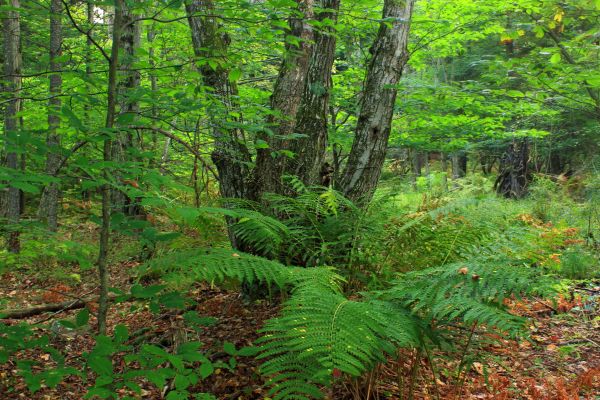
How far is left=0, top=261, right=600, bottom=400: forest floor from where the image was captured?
2648 millimetres

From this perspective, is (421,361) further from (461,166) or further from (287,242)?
(461,166)

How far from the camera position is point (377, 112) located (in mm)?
4223

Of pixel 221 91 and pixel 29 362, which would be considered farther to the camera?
pixel 221 91

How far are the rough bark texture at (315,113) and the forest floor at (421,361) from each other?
1.34 metres

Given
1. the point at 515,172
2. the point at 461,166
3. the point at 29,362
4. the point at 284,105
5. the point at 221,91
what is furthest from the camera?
the point at 461,166

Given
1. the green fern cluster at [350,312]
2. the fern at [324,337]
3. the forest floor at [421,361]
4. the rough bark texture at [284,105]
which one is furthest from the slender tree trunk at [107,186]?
the rough bark texture at [284,105]

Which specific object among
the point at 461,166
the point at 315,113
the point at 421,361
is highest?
the point at 315,113

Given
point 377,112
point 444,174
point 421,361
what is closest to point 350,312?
point 421,361

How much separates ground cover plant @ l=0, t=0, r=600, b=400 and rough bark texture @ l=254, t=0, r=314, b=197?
0.02 m

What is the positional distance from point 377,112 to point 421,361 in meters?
2.37

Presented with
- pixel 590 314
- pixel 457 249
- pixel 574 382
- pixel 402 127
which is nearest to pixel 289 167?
pixel 457 249

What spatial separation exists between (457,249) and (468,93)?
3.41 meters

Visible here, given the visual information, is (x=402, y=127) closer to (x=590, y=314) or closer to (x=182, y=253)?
(x=590, y=314)

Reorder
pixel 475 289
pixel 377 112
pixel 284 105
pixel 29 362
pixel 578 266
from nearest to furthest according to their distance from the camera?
pixel 29 362 → pixel 475 289 → pixel 284 105 → pixel 377 112 → pixel 578 266
